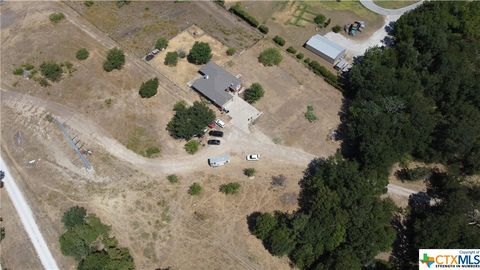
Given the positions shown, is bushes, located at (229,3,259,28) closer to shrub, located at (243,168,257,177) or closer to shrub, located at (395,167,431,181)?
shrub, located at (243,168,257,177)

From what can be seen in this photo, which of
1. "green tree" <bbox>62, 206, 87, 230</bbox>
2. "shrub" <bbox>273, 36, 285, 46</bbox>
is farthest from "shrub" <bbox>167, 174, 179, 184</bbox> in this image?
"shrub" <bbox>273, 36, 285, 46</bbox>

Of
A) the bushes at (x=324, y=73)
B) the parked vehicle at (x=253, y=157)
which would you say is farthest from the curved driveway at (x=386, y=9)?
the parked vehicle at (x=253, y=157)

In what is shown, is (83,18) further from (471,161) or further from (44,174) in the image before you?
(471,161)

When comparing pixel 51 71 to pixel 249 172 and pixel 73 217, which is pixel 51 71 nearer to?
pixel 73 217

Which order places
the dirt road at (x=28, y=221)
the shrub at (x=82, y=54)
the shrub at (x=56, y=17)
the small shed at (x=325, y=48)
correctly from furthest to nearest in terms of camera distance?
the shrub at (x=56, y=17), the shrub at (x=82, y=54), the small shed at (x=325, y=48), the dirt road at (x=28, y=221)

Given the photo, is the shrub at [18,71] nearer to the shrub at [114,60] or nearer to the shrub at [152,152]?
the shrub at [114,60]

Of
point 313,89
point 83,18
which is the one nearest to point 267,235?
point 313,89

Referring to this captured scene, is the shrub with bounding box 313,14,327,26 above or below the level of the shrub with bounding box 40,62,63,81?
above
